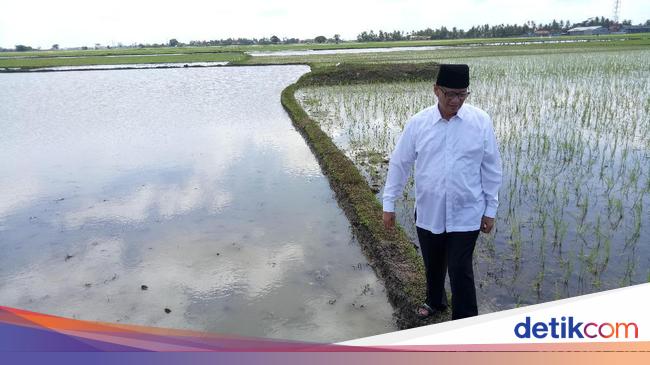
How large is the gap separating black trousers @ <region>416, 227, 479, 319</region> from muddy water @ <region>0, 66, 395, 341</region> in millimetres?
581

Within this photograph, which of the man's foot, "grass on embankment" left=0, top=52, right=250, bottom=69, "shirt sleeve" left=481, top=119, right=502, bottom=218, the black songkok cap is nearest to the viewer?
the black songkok cap

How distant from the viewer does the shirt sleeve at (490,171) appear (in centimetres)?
255

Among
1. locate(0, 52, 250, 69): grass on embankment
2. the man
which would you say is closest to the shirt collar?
the man

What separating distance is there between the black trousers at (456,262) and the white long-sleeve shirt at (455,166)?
0.28 feet

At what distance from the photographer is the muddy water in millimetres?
3410

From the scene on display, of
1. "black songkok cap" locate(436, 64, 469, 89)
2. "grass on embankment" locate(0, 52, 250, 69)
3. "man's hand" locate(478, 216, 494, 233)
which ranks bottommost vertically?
"man's hand" locate(478, 216, 494, 233)

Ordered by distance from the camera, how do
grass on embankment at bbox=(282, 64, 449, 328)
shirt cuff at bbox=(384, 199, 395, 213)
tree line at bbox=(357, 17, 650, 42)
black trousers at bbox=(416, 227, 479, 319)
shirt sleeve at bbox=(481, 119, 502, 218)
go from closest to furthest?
shirt sleeve at bbox=(481, 119, 502, 218) → black trousers at bbox=(416, 227, 479, 319) → shirt cuff at bbox=(384, 199, 395, 213) → grass on embankment at bbox=(282, 64, 449, 328) → tree line at bbox=(357, 17, 650, 42)

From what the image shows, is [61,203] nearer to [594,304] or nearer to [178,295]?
[178,295]

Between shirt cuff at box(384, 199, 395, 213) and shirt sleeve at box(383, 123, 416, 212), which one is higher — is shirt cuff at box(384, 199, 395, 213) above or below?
below

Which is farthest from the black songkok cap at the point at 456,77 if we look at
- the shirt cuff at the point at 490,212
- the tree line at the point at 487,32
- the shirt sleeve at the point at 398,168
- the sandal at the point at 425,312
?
the tree line at the point at 487,32

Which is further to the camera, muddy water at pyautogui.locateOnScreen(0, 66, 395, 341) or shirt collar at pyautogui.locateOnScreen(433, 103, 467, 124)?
muddy water at pyautogui.locateOnScreen(0, 66, 395, 341)

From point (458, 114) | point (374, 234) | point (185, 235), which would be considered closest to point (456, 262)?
point (458, 114)

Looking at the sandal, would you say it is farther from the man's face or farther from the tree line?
the tree line

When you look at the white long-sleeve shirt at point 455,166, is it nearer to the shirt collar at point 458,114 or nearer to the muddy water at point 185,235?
the shirt collar at point 458,114
